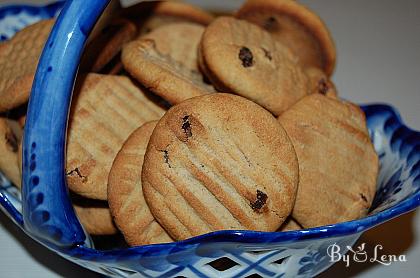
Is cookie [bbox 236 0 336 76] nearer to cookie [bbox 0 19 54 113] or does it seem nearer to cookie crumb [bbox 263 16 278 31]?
cookie crumb [bbox 263 16 278 31]

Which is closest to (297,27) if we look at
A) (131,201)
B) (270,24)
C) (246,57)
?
(270,24)

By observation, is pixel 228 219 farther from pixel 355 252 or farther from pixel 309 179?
pixel 355 252

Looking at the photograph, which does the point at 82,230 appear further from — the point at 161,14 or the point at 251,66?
the point at 161,14

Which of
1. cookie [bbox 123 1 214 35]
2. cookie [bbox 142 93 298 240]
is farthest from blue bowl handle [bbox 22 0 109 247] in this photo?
cookie [bbox 123 1 214 35]

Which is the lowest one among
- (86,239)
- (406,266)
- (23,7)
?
(406,266)

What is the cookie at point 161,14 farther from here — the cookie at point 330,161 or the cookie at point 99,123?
the cookie at point 330,161

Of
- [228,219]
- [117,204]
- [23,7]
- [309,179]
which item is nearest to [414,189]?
[309,179]
